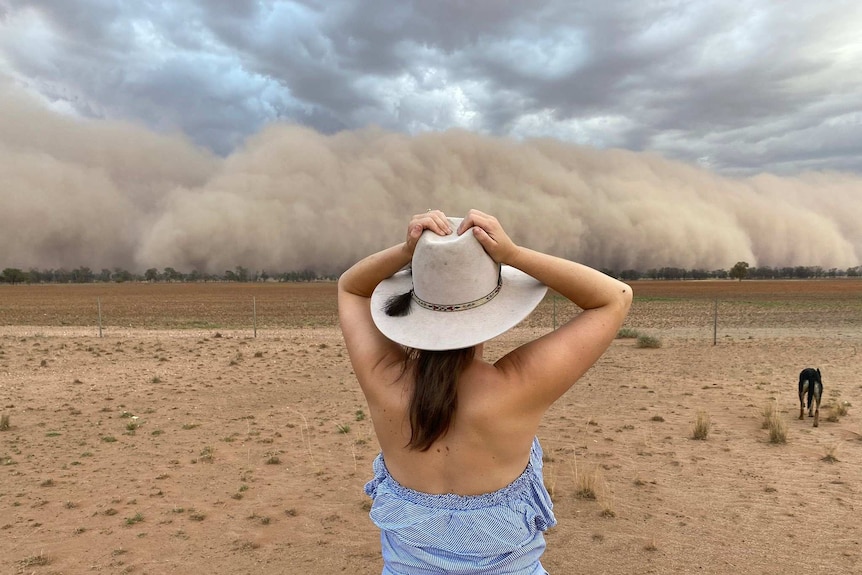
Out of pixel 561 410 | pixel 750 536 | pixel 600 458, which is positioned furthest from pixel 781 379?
pixel 750 536

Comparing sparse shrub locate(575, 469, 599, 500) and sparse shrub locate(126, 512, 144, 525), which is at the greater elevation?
sparse shrub locate(575, 469, 599, 500)

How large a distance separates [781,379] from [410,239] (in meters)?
11.0

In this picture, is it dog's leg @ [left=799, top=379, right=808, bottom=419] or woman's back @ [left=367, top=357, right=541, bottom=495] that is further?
dog's leg @ [left=799, top=379, right=808, bottom=419]

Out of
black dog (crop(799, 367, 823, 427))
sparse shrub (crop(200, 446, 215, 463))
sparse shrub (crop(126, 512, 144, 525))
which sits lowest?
sparse shrub (crop(200, 446, 215, 463))

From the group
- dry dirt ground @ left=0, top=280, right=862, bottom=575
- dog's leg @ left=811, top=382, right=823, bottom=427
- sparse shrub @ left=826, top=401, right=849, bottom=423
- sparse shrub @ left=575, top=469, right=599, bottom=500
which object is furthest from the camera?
sparse shrub @ left=826, top=401, right=849, bottom=423

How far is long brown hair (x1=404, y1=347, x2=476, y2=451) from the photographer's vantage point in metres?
1.14

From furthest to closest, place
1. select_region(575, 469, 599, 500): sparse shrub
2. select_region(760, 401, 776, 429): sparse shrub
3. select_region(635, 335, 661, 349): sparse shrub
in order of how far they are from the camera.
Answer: select_region(635, 335, 661, 349): sparse shrub, select_region(760, 401, 776, 429): sparse shrub, select_region(575, 469, 599, 500): sparse shrub

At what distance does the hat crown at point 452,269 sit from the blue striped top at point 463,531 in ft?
1.51

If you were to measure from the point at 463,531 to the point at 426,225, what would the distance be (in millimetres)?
704

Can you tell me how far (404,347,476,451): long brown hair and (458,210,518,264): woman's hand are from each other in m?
0.23

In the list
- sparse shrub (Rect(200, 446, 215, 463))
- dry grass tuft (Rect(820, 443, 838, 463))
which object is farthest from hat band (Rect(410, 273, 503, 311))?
dry grass tuft (Rect(820, 443, 838, 463))

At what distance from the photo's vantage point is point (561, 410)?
25.9 feet

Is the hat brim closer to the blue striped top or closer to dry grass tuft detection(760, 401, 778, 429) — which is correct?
the blue striped top

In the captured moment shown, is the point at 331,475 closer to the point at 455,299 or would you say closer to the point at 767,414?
the point at 455,299
